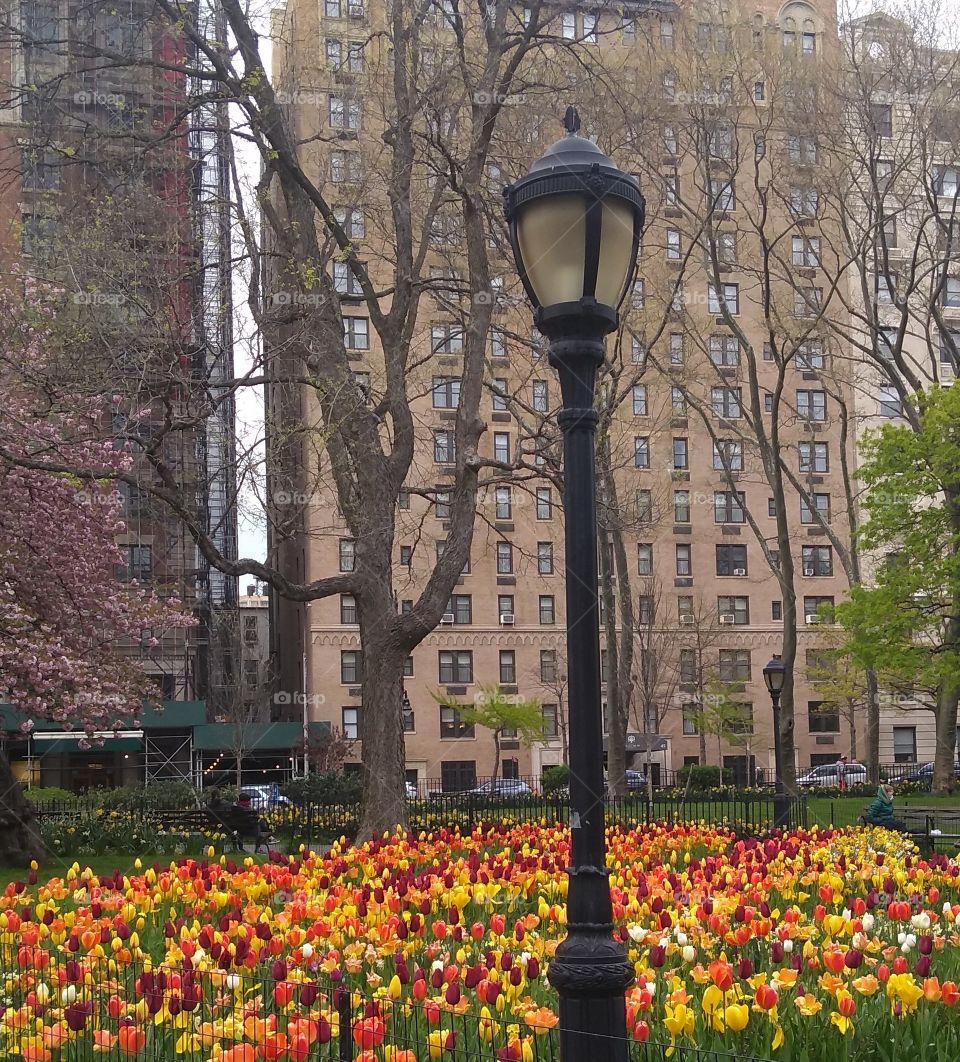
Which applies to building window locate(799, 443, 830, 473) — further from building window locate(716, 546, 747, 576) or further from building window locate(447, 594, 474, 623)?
building window locate(447, 594, 474, 623)

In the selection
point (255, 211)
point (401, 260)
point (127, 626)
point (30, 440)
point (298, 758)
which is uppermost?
point (255, 211)

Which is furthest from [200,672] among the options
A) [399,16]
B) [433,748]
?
[399,16]

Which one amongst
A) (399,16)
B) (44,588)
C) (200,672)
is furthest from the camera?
(200,672)

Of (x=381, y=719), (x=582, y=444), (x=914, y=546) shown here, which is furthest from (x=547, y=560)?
(x=582, y=444)

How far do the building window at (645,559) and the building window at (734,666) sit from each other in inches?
210

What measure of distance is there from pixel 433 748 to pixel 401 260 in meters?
43.8

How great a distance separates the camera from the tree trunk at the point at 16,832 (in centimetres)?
2138

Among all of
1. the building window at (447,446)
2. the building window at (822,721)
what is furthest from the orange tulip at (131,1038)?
the building window at (822,721)

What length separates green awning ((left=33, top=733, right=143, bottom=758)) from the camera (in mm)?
50312

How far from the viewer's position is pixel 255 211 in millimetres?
22531

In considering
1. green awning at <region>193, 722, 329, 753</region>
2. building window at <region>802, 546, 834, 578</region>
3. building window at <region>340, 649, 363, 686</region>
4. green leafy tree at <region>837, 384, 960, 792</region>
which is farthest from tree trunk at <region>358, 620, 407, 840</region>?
building window at <region>802, 546, 834, 578</region>

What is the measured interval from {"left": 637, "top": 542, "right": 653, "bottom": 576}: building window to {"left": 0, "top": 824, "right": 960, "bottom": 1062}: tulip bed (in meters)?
52.4

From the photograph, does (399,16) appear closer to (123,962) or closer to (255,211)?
(255,211)

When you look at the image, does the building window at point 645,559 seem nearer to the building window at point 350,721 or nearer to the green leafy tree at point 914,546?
the building window at point 350,721
